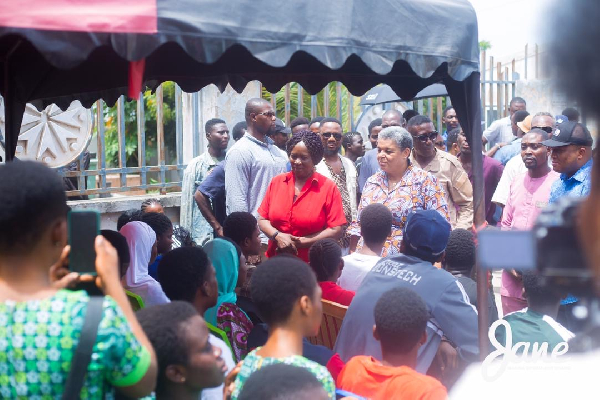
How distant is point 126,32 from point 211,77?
2.66m

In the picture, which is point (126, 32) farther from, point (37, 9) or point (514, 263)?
point (514, 263)

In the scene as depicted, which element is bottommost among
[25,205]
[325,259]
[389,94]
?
[325,259]

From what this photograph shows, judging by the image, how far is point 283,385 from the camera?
2.23 meters

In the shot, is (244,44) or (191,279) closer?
(244,44)

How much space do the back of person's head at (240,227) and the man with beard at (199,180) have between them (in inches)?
91.2

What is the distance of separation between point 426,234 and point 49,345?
2.19 metres

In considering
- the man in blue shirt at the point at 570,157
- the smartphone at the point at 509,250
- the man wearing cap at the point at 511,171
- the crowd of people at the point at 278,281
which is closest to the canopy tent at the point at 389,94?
the man wearing cap at the point at 511,171

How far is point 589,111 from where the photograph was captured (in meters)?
0.93

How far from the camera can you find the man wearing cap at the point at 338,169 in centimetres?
621

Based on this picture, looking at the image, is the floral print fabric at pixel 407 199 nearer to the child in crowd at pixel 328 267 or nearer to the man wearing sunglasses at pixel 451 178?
the child in crowd at pixel 328 267

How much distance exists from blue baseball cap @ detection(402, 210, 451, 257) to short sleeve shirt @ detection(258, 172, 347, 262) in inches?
58.2

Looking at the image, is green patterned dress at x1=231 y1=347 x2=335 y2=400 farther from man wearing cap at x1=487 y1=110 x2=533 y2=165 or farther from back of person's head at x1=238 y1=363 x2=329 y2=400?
man wearing cap at x1=487 y1=110 x2=533 y2=165

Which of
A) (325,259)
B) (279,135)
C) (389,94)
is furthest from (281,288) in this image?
(389,94)

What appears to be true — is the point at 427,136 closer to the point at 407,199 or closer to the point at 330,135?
the point at 330,135
